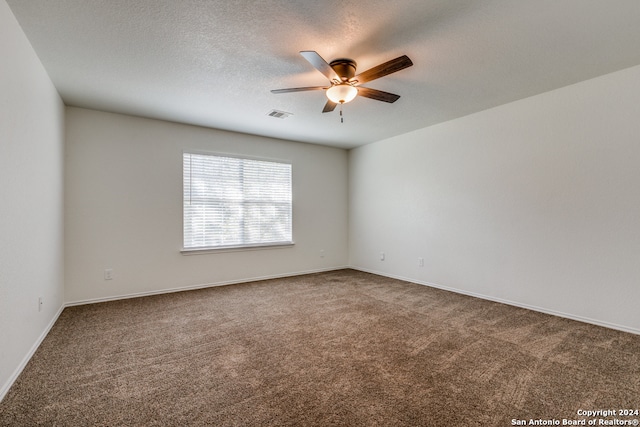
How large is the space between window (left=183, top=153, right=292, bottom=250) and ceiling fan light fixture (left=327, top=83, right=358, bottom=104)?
8.79ft

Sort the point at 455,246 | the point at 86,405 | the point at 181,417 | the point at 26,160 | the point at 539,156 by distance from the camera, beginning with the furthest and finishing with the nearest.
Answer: the point at 455,246 → the point at 539,156 → the point at 26,160 → the point at 86,405 → the point at 181,417

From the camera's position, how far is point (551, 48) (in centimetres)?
243

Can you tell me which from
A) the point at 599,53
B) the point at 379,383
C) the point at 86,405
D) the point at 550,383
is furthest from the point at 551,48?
the point at 86,405

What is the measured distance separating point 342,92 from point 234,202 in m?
2.87

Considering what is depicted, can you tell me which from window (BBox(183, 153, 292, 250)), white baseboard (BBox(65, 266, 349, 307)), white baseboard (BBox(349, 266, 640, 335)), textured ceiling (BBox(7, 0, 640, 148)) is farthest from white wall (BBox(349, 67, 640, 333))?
window (BBox(183, 153, 292, 250))

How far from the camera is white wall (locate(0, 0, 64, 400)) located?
6.26 ft

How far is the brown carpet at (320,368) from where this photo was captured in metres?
1.69

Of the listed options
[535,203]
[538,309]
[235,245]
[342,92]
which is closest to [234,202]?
[235,245]

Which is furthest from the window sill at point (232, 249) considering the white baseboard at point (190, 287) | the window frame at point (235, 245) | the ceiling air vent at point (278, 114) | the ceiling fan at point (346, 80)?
the ceiling fan at point (346, 80)

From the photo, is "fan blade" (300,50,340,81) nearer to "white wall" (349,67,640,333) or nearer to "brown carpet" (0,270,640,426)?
"brown carpet" (0,270,640,426)

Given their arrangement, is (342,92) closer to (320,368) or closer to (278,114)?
(278,114)

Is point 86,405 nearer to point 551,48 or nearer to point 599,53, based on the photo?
point 551,48

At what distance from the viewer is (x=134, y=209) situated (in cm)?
405

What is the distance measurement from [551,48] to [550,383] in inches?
100
